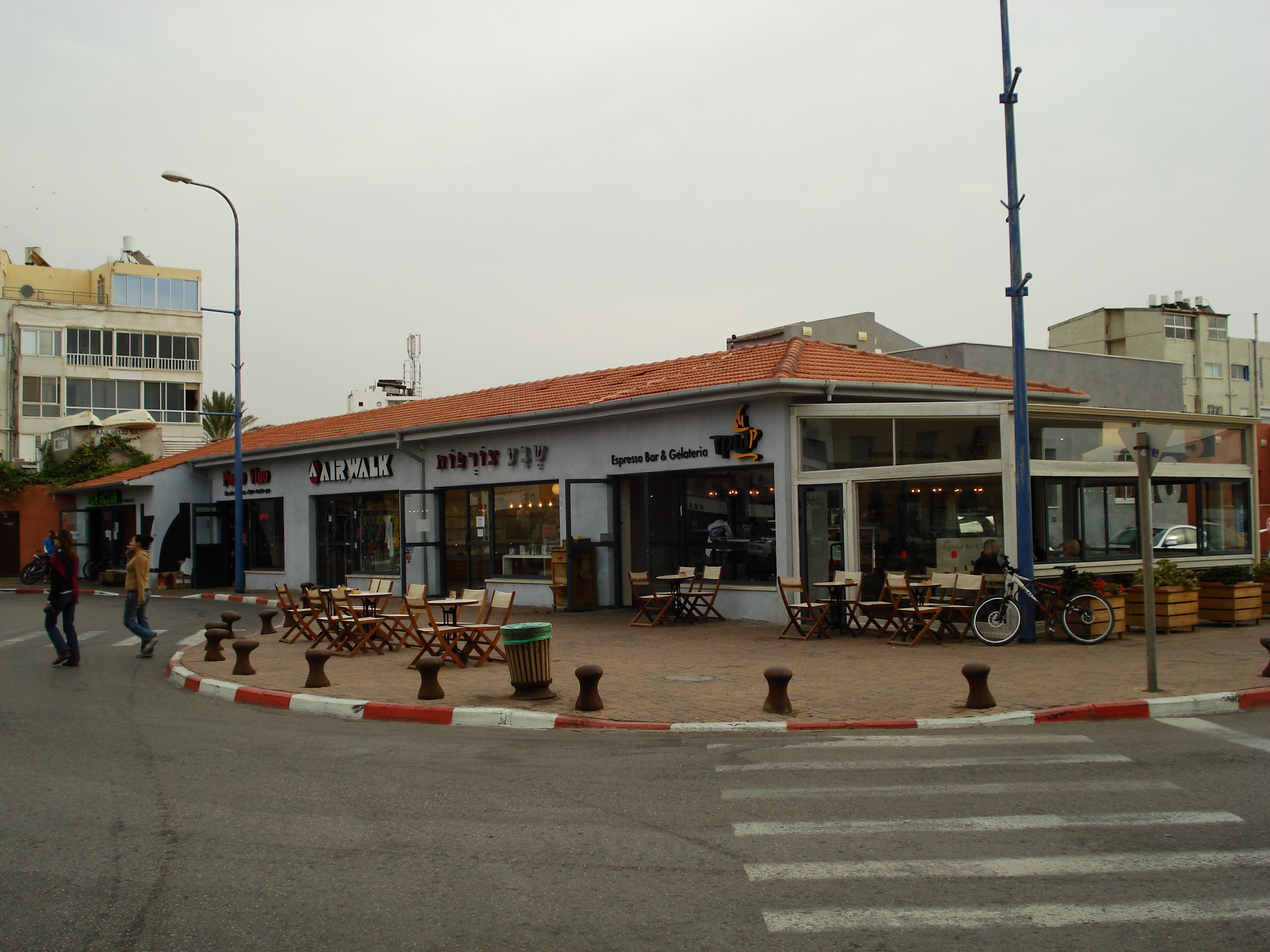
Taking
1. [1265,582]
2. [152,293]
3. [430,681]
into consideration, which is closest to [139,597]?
[430,681]

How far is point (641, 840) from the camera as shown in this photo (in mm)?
5176

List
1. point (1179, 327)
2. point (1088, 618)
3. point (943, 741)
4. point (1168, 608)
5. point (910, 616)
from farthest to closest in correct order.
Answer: point (1179, 327) < point (910, 616) < point (1168, 608) < point (1088, 618) < point (943, 741)

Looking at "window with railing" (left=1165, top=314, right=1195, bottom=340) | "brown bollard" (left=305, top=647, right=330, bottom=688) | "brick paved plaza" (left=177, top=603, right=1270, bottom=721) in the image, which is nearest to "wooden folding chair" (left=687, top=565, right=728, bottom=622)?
"brick paved plaza" (left=177, top=603, right=1270, bottom=721)

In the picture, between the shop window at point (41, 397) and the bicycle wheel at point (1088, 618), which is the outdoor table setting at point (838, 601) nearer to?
the bicycle wheel at point (1088, 618)

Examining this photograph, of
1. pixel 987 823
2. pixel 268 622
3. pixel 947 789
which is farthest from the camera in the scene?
pixel 268 622

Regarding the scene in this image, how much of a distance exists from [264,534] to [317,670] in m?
18.8

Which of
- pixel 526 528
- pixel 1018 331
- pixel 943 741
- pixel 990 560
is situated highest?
pixel 1018 331

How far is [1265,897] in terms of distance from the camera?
4.26m

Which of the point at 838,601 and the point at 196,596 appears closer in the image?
the point at 838,601

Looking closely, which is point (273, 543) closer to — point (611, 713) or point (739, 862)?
point (611, 713)

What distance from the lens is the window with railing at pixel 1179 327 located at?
5122 centimetres

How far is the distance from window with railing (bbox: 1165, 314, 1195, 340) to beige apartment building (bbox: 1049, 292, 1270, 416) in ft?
0.10

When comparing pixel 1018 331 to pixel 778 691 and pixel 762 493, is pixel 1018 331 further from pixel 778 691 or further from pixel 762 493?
pixel 778 691

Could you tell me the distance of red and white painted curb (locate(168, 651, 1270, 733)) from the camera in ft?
26.8
